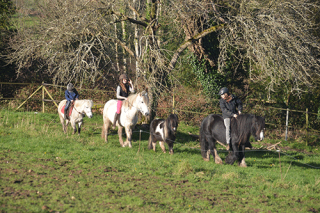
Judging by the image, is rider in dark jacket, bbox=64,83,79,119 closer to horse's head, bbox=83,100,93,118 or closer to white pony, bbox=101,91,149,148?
horse's head, bbox=83,100,93,118

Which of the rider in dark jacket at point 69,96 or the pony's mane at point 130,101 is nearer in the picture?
the pony's mane at point 130,101

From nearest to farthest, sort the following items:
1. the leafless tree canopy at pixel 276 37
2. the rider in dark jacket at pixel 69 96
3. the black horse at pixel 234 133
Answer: the black horse at pixel 234 133, the leafless tree canopy at pixel 276 37, the rider in dark jacket at pixel 69 96

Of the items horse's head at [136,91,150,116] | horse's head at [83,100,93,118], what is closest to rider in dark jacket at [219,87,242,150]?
horse's head at [136,91,150,116]

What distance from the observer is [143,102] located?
34.6ft

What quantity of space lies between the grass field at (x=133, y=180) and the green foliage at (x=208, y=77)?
622 cm

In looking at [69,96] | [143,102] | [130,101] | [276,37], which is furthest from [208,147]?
[69,96]

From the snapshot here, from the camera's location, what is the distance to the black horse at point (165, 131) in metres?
10.1

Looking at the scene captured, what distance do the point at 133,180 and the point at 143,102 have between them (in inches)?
135

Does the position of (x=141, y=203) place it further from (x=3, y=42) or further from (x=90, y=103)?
(x=3, y=42)

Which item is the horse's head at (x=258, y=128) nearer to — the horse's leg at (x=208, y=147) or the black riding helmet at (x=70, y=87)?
the horse's leg at (x=208, y=147)

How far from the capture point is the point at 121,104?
1160 centimetres

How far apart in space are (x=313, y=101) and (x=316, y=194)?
11.0 meters

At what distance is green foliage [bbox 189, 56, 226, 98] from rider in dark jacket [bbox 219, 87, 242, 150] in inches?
296

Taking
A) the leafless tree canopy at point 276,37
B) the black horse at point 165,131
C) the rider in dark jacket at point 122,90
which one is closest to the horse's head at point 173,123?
the black horse at point 165,131
